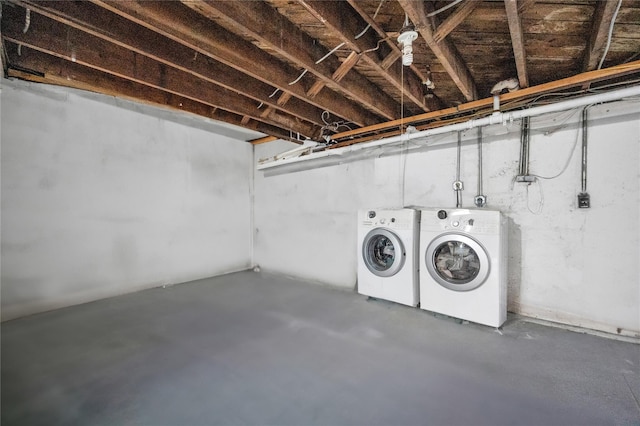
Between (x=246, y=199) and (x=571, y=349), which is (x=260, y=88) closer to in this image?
(x=246, y=199)

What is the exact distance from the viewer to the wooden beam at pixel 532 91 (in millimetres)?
2148

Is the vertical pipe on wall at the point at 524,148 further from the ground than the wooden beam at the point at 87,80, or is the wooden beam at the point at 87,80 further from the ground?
the wooden beam at the point at 87,80

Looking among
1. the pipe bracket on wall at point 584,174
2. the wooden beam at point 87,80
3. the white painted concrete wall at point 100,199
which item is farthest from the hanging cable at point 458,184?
the white painted concrete wall at point 100,199

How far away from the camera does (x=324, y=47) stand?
7.20 feet

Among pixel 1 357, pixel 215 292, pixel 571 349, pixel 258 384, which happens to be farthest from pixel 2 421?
pixel 571 349

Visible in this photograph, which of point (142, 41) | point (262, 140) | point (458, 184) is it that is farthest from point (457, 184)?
point (262, 140)

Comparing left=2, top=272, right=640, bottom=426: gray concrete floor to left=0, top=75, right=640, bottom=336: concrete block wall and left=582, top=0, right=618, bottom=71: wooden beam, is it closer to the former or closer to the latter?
left=0, top=75, right=640, bottom=336: concrete block wall

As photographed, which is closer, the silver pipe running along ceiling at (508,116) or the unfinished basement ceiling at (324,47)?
the unfinished basement ceiling at (324,47)

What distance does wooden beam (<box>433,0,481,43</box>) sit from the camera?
1.51 metres

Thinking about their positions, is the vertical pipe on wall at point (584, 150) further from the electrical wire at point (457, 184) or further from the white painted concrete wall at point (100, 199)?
the white painted concrete wall at point (100, 199)

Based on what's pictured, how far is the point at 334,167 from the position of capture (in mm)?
4168

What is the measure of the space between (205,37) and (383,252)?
2675mm

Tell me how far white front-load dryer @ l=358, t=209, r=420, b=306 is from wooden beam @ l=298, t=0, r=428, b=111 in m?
1.33

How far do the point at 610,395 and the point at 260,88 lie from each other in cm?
337
